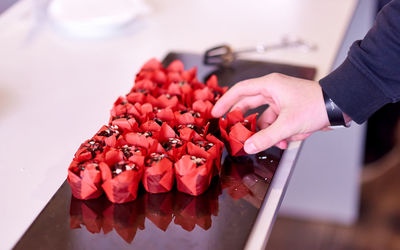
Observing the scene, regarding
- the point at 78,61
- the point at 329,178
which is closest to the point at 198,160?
the point at 78,61

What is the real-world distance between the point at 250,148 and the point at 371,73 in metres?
0.27

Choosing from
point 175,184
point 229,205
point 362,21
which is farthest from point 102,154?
point 362,21

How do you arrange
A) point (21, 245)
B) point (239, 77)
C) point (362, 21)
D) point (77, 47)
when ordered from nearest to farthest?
point (21, 245)
point (239, 77)
point (77, 47)
point (362, 21)

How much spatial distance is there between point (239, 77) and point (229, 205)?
466 mm

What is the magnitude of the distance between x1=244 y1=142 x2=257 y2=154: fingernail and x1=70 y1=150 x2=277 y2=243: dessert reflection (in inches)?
1.6

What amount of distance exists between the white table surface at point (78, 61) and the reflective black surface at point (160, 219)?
60mm

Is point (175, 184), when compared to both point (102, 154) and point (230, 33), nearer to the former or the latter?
point (102, 154)

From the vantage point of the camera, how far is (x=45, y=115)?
120 centimetres

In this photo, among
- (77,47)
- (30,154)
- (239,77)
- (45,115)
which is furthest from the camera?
(77,47)

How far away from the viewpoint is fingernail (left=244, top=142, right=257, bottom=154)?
991 mm

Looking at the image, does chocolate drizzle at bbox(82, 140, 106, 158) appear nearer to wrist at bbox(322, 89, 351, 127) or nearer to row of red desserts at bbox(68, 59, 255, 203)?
row of red desserts at bbox(68, 59, 255, 203)

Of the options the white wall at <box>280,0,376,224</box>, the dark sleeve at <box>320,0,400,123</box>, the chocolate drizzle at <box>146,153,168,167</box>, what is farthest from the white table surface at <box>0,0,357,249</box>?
the white wall at <box>280,0,376,224</box>

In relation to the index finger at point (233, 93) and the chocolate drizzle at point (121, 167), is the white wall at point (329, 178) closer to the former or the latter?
the index finger at point (233, 93)

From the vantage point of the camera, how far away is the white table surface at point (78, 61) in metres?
1.03
